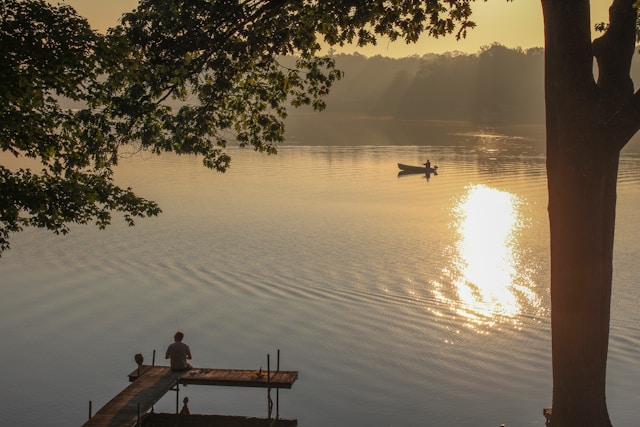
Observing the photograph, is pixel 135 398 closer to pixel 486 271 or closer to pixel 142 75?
pixel 142 75

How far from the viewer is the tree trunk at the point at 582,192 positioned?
1088 cm

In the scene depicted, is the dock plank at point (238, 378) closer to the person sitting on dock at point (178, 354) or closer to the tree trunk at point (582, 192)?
the person sitting on dock at point (178, 354)

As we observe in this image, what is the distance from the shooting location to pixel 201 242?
131 ft

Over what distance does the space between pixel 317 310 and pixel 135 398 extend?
37.8 feet

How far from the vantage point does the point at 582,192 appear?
10.9 meters

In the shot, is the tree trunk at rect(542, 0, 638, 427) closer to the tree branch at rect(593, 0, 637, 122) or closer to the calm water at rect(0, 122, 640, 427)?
the tree branch at rect(593, 0, 637, 122)

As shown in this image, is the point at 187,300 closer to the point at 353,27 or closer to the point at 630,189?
the point at 353,27

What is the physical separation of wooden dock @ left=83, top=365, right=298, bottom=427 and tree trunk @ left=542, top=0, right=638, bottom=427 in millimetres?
9071

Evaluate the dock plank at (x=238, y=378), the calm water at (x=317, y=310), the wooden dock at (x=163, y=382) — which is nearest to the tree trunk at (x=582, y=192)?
the calm water at (x=317, y=310)

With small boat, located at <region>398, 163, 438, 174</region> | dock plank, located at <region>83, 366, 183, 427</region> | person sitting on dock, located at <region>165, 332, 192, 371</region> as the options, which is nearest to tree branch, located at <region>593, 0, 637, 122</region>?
dock plank, located at <region>83, 366, 183, 427</region>

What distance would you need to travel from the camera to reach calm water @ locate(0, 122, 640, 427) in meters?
20.7

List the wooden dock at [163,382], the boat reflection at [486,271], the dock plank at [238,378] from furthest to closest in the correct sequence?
the boat reflection at [486,271] → the dock plank at [238,378] → the wooden dock at [163,382]

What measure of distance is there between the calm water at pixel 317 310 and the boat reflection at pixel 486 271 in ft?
0.45

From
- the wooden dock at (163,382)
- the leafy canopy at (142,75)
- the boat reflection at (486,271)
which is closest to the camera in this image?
the leafy canopy at (142,75)
